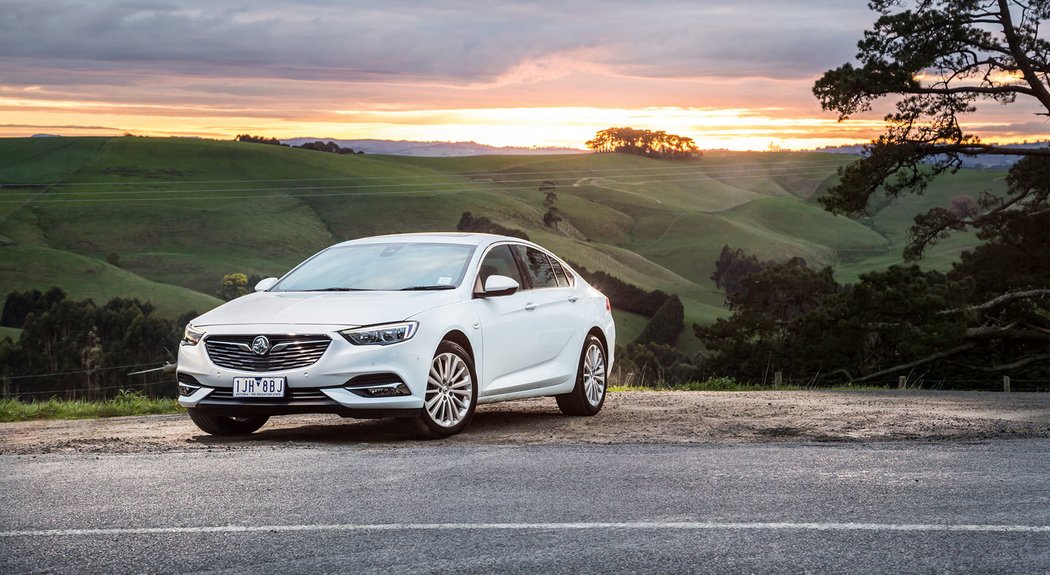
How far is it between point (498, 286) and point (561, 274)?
1.82 metres

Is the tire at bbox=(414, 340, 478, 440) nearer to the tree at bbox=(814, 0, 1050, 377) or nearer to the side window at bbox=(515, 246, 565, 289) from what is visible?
the side window at bbox=(515, 246, 565, 289)

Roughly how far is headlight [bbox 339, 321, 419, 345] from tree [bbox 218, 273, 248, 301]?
9790cm

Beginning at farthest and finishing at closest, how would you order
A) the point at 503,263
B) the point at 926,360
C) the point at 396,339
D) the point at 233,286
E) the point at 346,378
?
the point at 233,286
the point at 926,360
the point at 503,263
the point at 396,339
the point at 346,378

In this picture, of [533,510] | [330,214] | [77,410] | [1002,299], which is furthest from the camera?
[330,214]

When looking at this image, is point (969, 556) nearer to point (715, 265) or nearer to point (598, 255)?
point (598, 255)

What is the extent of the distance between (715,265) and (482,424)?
5592 inches

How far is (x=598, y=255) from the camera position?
451 feet

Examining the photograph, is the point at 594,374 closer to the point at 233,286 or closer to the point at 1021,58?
the point at 1021,58

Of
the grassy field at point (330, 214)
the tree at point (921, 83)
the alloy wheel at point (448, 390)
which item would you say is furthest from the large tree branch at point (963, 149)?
the grassy field at point (330, 214)

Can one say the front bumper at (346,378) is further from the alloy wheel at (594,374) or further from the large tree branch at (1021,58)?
the large tree branch at (1021,58)

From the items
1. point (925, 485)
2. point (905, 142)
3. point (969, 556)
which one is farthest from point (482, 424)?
point (905, 142)

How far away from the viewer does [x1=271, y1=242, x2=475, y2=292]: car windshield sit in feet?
36.3

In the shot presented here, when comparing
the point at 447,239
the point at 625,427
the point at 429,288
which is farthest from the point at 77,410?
the point at 625,427

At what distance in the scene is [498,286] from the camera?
35.9 ft
